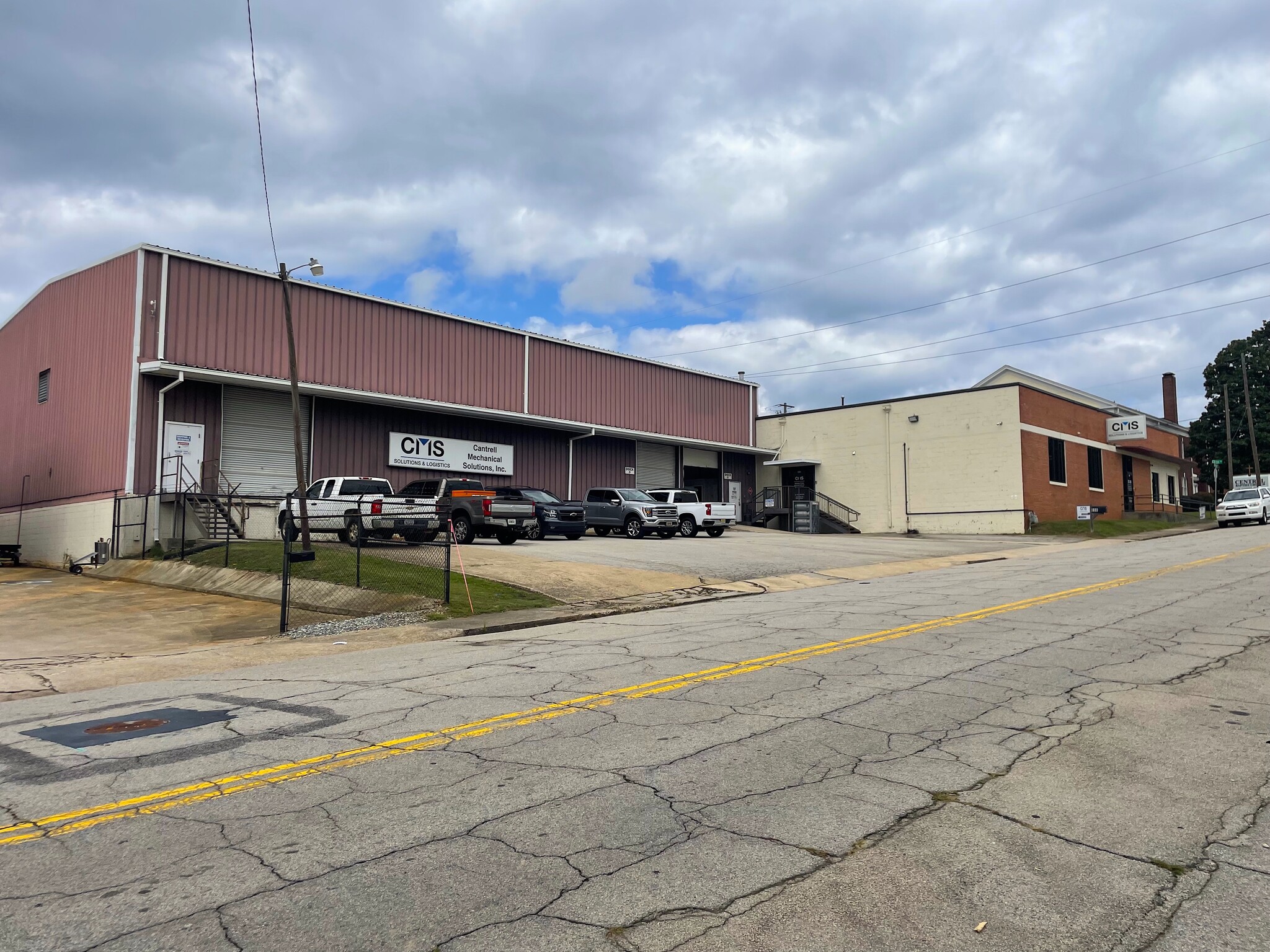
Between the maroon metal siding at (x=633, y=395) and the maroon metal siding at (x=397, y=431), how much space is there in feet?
4.88

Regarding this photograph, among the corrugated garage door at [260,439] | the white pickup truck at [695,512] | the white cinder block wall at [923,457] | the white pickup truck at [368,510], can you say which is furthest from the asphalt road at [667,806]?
the white cinder block wall at [923,457]

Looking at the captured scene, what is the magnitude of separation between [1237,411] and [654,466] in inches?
2046

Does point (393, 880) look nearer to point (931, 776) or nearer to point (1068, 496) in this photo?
point (931, 776)

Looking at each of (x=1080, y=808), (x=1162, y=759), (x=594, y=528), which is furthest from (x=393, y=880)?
(x=594, y=528)

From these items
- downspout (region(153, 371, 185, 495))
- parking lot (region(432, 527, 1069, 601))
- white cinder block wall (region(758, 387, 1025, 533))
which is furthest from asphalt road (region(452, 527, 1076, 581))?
downspout (region(153, 371, 185, 495))

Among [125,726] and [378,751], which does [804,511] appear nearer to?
[125,726]

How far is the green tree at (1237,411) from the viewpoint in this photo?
6612 centimetres

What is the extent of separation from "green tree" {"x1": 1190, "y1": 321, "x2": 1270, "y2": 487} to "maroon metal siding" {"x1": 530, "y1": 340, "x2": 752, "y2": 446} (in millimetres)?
43386

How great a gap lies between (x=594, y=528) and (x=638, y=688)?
24.5 m

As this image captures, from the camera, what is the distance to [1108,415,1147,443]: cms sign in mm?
46438

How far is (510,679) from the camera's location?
874cm

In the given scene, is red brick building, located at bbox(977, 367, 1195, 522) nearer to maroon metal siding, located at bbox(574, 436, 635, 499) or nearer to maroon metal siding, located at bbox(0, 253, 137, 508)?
maroon metal siding, located at bbox(574, 436, 635, 499)

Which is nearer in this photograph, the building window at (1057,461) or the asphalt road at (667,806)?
the asphalt road at (667,806)

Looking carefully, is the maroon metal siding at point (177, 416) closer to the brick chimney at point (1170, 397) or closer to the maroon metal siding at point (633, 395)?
the maroon metal siding at point (633, 395)
